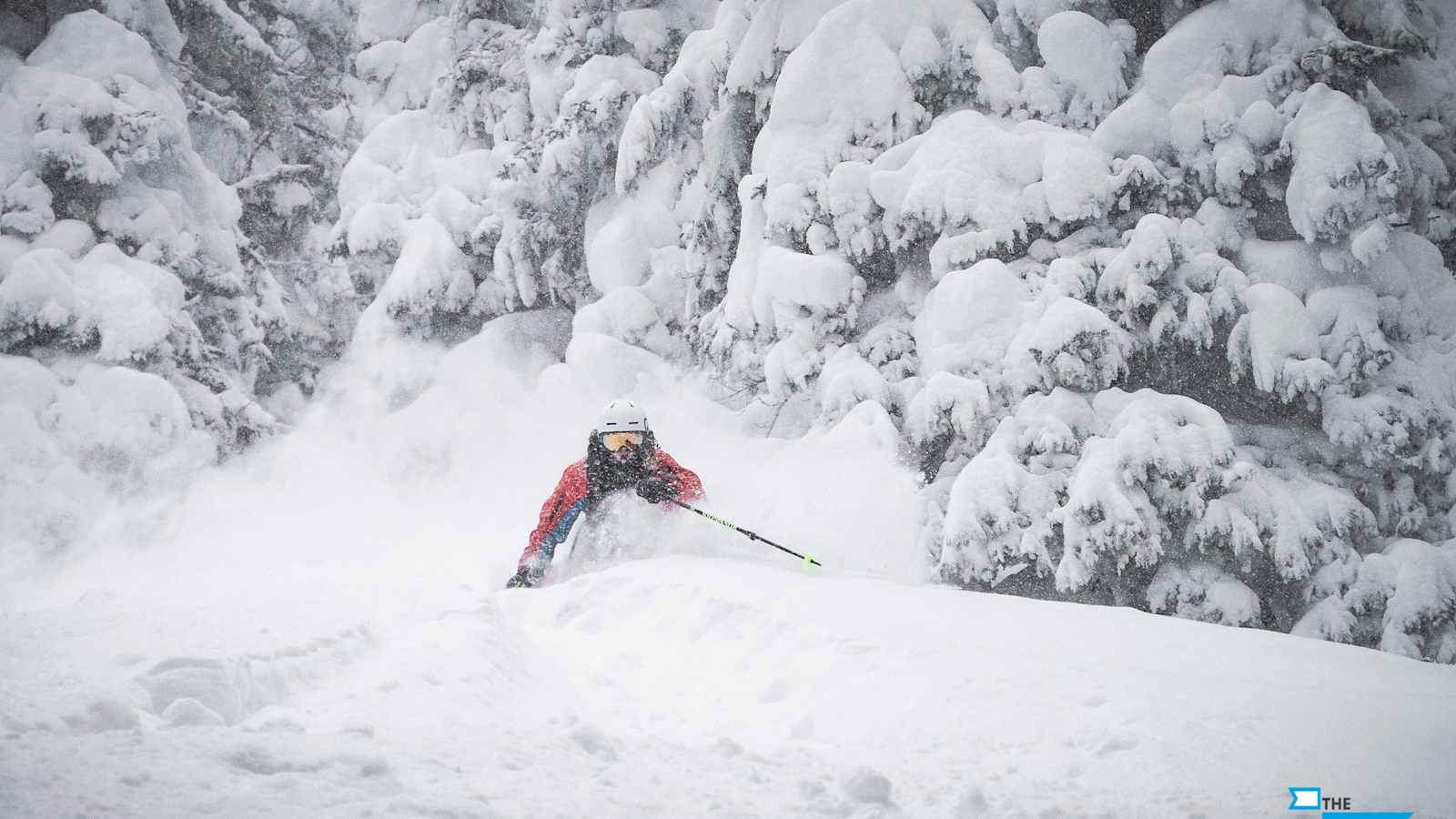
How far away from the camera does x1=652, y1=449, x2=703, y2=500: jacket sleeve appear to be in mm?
7426

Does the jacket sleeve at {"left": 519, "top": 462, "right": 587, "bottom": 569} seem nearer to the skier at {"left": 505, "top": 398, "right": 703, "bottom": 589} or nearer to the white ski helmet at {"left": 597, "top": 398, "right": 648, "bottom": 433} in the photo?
the skier at {"left": 505, "top": 398, "right": 703, "bottom": 589}

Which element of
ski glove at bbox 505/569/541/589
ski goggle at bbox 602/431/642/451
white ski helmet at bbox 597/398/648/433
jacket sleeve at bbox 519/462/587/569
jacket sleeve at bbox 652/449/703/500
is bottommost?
ski glove at bbox 505/569/541/589

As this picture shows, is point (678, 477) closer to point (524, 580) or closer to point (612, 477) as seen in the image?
point (612, 477)

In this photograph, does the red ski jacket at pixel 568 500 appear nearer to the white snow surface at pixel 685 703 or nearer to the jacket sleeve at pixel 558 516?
the jacket sleeve at pixel 558 516

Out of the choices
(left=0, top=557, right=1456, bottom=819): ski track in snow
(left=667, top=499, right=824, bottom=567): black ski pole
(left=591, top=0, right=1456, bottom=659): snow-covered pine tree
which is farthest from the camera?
(left=667, top=499, right=824, bottom=567): black ski pole

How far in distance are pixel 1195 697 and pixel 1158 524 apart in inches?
117

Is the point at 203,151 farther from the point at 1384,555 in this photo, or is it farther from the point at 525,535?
the point at 1384,555

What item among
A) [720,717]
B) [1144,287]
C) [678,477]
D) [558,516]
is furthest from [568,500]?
[1144,287]

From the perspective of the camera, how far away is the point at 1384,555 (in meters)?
5.30

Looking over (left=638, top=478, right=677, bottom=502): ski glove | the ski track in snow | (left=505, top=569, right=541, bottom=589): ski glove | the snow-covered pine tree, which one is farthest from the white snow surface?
(left=638, top=478, right=677, bottom=502): ski glove

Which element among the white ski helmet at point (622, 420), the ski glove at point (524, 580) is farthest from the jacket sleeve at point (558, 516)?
the white ski helmet at point (622, 420)

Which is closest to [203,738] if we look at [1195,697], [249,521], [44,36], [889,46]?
[1195,697]

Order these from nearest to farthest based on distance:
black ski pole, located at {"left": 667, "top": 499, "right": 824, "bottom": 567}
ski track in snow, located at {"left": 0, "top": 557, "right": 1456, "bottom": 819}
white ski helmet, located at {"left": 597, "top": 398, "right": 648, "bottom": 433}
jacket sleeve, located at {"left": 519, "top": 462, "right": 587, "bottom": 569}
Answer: ski track in snow, located at {"left": 0, "top": 557, "right": 1456, "bottom": 819}
black ski pole, located at {"left": 667, "top": 499, "right": 824, "bottom": 567}
jacket sleeve, located at {"left": 519, "top": 462, "right": 587, "bottom": 569}
white ski helmet, located at {"left": 597, "top": 398, "right": 648, "bottom": 433}

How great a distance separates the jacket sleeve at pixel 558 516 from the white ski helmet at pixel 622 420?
46cm
